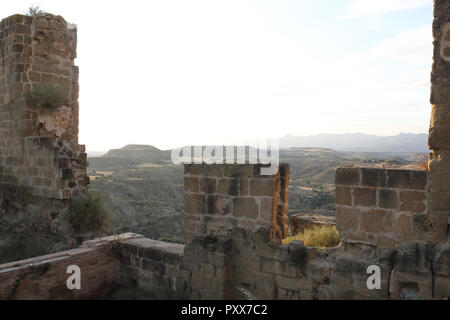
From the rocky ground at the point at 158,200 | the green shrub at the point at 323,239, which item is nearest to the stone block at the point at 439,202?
the green shrub at the point at 323,239

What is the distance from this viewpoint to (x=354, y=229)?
403 centimetres

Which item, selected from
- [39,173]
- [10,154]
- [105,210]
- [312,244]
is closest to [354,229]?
[312,244]

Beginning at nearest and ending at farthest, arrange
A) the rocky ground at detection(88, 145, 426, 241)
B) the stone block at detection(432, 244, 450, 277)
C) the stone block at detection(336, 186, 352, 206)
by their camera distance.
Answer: the stone block at detection(432, 244, 450, 277), the stone block at detection(336, 186, 352, 206), the rocky ground at detection(88, 145, 426, 241)

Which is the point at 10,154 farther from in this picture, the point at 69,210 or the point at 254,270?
the point at 254,270

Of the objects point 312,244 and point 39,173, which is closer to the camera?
point 312,244

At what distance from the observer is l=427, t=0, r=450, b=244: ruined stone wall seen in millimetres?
3562

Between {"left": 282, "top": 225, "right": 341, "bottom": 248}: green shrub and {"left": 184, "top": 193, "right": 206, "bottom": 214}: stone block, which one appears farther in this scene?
{"left": 184, "top": 193, "right": 206, "bottom": 214}: stone block

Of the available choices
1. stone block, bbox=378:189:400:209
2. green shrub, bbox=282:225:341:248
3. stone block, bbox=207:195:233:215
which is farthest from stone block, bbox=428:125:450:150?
stone block, bbox=207:195:233:215

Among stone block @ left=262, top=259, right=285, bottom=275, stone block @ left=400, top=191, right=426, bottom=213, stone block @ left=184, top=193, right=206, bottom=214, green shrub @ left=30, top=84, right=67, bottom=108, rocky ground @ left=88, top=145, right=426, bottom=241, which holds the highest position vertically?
green shrub @ left=30, top=84, right=67, bottom=108

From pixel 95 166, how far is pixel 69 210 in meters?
33.2

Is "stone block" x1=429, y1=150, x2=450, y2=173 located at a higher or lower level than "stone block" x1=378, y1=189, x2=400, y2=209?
higher

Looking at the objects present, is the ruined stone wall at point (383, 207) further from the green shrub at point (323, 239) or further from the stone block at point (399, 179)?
the green shrub at point (323, 239)

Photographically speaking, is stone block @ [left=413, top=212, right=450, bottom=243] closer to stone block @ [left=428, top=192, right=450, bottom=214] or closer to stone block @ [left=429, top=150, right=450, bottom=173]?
stone block @ [left=428, top=192, right=450, bottom=214]

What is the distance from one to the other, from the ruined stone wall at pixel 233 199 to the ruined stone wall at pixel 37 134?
3.37 meters
